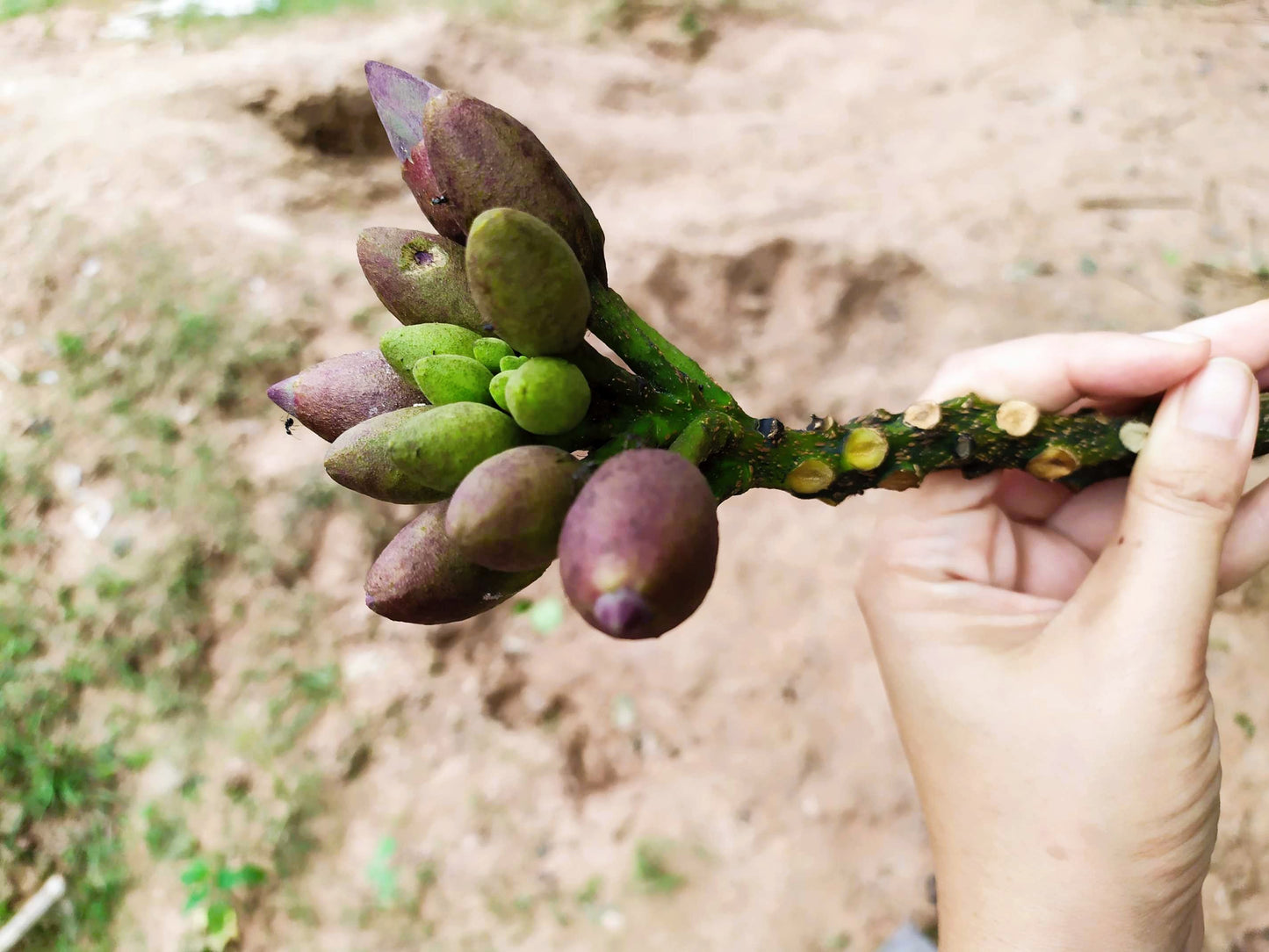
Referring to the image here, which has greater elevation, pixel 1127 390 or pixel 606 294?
pixel 606 294

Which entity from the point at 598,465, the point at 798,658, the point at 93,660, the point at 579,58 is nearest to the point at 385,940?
the point at 93,660

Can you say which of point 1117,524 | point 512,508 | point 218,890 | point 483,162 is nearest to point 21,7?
point 218,890

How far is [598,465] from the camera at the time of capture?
1.25 metres

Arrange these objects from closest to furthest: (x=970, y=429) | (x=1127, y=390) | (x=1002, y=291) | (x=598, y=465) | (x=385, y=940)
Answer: (x=598, y=465) < (x=970, y=429) < (x=1127, y=390) < (x=385, y=940) < (x=1002, y=291)

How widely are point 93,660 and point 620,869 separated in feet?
8.05

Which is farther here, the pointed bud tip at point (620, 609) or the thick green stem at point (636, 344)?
the thick green stem at point (636, 344)

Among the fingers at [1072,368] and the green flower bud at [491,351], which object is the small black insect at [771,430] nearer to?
the green flower bud at [491,351]

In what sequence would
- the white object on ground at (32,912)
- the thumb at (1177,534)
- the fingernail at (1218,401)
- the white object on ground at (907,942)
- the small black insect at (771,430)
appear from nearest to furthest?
1. the small black insect at (771,430)
2. the thumb at (1177,534)
3. the fingernail at (1218,401)
4. the white object on ground at (907,942)
5. the white object on ground at (32,912)

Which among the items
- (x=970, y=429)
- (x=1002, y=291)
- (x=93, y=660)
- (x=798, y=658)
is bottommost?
(x=798, y=658)

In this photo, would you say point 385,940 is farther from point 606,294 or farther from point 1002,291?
point 1002,291

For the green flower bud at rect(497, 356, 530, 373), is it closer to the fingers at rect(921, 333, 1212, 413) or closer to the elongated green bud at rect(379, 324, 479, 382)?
the elongated green bud at rect(379, 324, 479, 382)

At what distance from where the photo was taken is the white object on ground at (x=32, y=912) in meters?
3.16

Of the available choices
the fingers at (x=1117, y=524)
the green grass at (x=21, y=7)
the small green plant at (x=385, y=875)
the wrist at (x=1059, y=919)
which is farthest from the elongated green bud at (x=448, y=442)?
the green grass at (x=21, y=7)

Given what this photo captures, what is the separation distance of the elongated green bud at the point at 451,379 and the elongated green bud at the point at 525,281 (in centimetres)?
8
